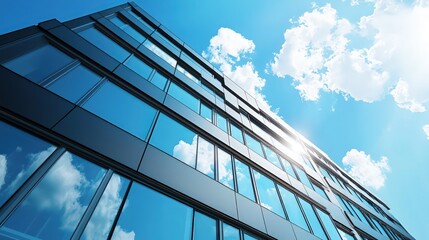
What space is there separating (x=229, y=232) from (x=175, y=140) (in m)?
3.52

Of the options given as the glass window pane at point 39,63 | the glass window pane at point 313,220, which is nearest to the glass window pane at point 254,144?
the glass window pane at point 313,220

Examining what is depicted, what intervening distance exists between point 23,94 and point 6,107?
56cm

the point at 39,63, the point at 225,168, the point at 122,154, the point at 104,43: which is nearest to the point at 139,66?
the point at 104,43

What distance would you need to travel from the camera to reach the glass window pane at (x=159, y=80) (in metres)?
10.1

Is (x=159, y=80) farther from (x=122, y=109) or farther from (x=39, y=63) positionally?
(x=39, y=63)

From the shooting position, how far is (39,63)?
6.20 m

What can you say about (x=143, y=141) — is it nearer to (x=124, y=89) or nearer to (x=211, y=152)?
(x=124, y=89)

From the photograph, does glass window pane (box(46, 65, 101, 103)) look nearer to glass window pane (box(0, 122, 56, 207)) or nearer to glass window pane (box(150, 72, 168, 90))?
glass window pane (box(0, 122, 56, 207))

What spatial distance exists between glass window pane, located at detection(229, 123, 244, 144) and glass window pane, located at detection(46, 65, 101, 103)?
731 centimetres

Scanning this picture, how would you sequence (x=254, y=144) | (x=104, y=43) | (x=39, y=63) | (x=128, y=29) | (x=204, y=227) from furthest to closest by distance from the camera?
1. (x=254, y=144)
2. (x=128, y=29)
3. (x=104, y=43)
4. (x=204, y=227)
5. (x=39, y=63)

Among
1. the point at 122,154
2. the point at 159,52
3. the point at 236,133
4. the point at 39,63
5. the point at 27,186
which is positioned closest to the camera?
the point at 27,186

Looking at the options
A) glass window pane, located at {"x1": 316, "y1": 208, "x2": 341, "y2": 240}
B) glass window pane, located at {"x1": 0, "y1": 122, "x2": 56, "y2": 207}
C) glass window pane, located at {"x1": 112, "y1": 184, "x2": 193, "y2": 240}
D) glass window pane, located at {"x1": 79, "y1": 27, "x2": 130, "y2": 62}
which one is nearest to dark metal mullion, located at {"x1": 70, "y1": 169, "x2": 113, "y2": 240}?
glass window pane, located at {"x1": 112, "y1": 184, "x2": 193, "y2": 240}

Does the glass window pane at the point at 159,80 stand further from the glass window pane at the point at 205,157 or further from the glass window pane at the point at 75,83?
the glass window pane at the point at 205,157

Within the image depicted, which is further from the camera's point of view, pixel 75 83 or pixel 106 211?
pixel 75 83
